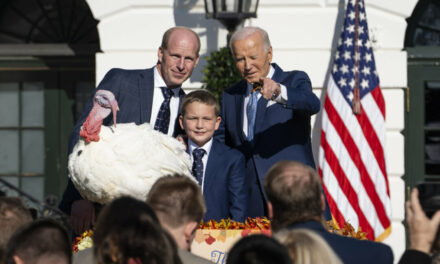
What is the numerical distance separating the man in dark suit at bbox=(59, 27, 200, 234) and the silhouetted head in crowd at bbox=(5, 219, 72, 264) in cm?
163

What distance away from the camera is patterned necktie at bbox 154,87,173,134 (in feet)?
15.2

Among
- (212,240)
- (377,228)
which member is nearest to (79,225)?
(212,240)

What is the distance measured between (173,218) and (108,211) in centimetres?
57

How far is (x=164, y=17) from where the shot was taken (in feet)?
25.2

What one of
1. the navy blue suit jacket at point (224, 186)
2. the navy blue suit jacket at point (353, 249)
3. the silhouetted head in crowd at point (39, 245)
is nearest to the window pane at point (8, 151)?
the navy blue suit jacket at point (224, 186)

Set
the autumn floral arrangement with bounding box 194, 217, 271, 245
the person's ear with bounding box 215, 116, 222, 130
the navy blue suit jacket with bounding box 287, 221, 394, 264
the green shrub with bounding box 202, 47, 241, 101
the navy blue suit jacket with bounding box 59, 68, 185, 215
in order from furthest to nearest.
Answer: the green shrub with bounding box 202, 47, 241, 101, the person's ear with bounding box 215, 116, 222, 130, the navy blue suit jacket with bounding box 59, 68, 185, 215, the autumn floral arrangement with bounding box 194, 217, 271, 245, the navy blue suit jacket with bounding box 287, 221, 394, 264

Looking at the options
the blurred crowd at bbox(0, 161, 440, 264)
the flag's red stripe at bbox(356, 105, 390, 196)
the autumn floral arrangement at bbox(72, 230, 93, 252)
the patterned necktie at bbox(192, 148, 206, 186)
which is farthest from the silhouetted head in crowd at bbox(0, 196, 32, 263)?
the flag's red stripe at bbox(356, 105, 390, 196)

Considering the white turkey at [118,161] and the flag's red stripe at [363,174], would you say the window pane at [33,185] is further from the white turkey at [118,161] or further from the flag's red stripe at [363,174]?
the white turkey at [118,161]

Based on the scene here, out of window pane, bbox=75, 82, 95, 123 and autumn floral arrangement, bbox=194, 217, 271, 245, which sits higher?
window pane, bbox=75, 82, 95, 123

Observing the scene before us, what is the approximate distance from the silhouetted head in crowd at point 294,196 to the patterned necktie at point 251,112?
1758mm

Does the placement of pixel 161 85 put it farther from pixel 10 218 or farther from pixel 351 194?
pixel 351 194

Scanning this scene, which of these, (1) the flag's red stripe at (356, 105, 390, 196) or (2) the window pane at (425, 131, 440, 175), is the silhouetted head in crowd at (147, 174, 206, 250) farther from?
(2) the window pane at (425, 131, 440, 175)

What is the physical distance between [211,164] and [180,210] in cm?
148

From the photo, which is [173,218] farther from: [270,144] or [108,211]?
[270,144]
